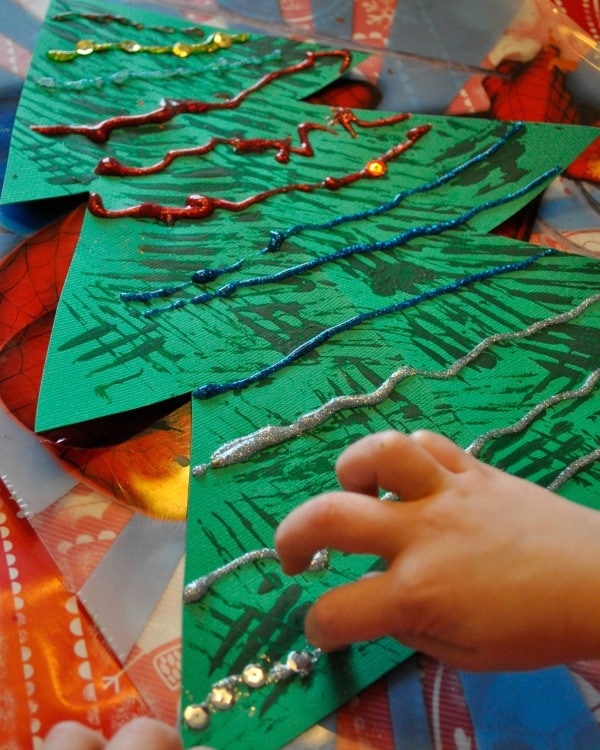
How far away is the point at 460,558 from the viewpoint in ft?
1.40

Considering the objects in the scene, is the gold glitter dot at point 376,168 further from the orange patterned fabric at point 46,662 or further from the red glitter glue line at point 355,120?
the orange patterned fabric at point 46,662

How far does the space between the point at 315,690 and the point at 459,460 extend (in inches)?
8.0

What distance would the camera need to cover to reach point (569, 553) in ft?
1.41

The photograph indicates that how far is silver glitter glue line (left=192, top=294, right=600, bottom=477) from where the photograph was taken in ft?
1.98

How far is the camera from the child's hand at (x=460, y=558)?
42 centimetres

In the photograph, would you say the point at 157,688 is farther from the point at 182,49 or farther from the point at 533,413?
the point at 182,49

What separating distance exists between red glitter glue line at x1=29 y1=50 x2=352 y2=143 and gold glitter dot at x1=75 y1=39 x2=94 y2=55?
0.13 m

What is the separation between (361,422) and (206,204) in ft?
1.02

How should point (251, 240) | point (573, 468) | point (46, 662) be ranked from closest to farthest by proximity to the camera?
point (46, 662) < point (573, 468) < point (251, 240)

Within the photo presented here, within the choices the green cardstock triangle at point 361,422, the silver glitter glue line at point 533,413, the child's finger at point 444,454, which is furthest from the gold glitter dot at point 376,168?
the child's finger at point 444,454

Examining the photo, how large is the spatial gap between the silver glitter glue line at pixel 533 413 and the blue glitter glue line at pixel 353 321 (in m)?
0.15

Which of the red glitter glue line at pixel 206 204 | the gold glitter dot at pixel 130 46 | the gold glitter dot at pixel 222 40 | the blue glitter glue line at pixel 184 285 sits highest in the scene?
the gold glitter dot at pixel 222 40

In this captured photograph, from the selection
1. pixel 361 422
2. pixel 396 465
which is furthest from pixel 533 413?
pixel 396 465

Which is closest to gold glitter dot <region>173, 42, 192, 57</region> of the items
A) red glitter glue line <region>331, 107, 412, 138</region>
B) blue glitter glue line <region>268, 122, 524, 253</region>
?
red glitter glue line <region>331, 107, 412, 138</region>
